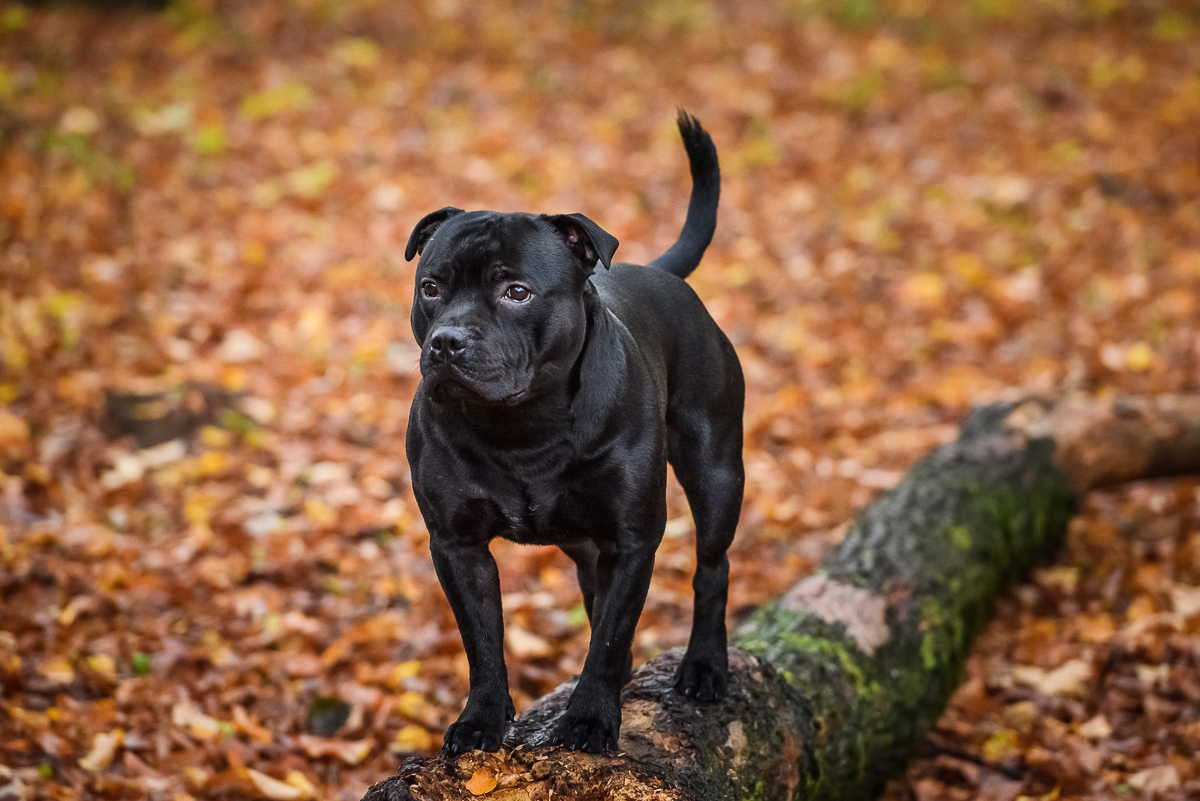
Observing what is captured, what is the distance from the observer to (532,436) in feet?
9.36

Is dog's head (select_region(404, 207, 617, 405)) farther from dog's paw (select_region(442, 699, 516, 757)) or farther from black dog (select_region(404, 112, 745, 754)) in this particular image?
dog's paw (select_region(442, 699, 516, 757))

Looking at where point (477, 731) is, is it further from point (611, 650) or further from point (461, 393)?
point (461, 393)

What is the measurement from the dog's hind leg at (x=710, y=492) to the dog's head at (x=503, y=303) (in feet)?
2.34

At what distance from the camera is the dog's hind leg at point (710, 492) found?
3398 millimetres

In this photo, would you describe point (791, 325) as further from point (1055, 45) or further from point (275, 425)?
point (1055, 45)

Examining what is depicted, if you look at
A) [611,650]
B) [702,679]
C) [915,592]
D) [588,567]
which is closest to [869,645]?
[915,592]

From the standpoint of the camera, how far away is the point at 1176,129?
Answer: 993 cm

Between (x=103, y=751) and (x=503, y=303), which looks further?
(x=103, y=751)

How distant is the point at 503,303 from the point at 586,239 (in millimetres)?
304

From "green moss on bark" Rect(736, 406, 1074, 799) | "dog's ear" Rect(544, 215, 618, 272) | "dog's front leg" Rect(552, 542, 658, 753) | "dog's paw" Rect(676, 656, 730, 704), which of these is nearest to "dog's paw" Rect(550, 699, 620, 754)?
"dog's front leg" Rect(552, 542, 658, 753)

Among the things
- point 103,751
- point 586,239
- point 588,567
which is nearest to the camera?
point 586,239

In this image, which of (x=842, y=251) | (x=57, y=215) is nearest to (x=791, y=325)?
(x=842, y=251)

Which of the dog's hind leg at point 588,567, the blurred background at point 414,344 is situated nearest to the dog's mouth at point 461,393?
the dog's hind leg at point 588,567

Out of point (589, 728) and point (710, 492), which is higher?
point (710, 492)
